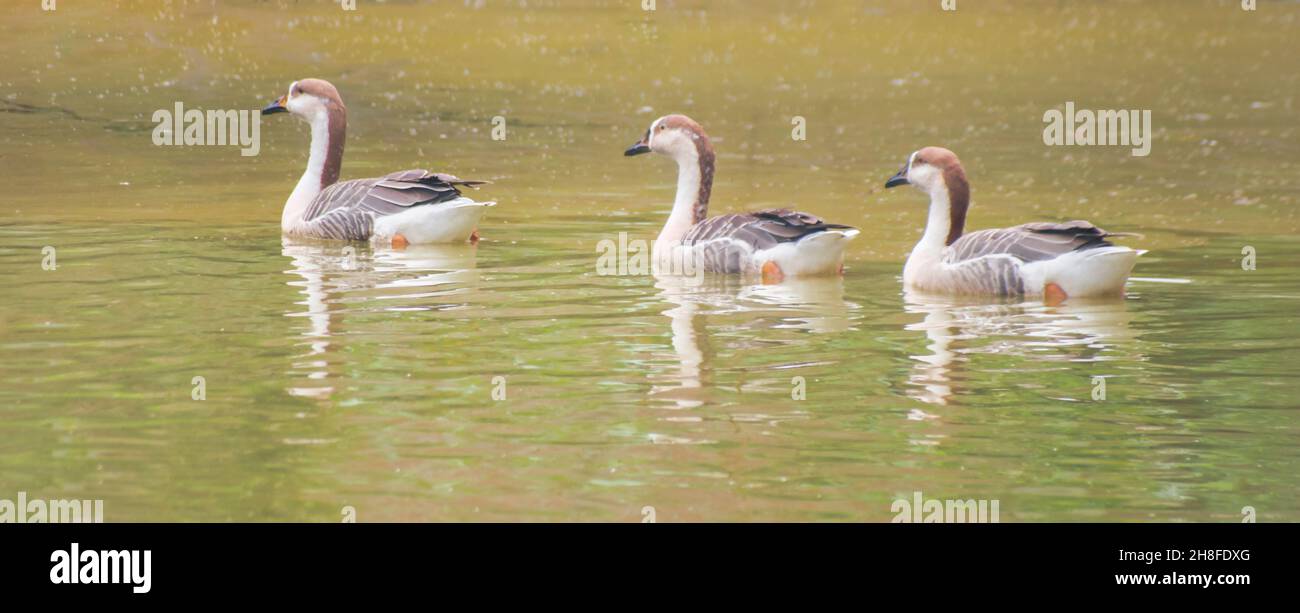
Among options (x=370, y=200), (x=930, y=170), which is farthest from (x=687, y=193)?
(x=370, y=200)

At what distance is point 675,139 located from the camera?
17.5m

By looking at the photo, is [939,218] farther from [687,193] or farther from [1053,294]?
[687,193]

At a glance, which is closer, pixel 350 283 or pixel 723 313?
pixel 723 313

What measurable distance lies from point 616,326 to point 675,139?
3.95 metres

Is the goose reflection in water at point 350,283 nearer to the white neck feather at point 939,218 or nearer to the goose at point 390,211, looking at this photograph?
the goose at point 390,211

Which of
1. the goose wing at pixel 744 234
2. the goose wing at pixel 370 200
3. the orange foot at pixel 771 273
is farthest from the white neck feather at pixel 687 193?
the goose wing at pixel 370 200

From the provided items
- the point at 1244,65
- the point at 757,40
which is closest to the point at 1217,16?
the point at 1244,65

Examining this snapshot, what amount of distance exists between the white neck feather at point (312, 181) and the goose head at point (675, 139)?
4079 millimetres

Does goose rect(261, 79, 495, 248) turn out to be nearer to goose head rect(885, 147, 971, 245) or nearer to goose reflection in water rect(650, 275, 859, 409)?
goose reflection in water rect(650, 275, 859, 409)

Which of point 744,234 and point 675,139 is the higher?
point 675,139

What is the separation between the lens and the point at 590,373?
12.1 meters

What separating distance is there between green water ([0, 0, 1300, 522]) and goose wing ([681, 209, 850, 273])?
1.53ft

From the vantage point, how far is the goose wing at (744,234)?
16078 millimetres

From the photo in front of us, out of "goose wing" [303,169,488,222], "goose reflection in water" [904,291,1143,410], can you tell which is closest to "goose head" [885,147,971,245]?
"goose reflection in water" [904,291,1143,410]
